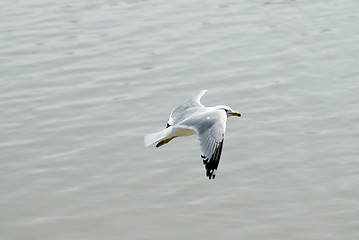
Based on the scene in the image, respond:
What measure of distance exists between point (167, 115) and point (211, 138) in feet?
11.7

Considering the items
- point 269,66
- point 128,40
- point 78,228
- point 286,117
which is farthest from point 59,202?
point 128,40

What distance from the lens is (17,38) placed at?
14234mm

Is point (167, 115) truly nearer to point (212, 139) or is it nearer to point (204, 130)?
point (204, 130)

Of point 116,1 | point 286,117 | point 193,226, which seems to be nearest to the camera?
point 193,226

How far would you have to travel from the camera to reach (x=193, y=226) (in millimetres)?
8430

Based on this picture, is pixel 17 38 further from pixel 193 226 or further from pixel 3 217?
pixel 193 226

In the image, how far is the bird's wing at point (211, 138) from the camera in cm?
700

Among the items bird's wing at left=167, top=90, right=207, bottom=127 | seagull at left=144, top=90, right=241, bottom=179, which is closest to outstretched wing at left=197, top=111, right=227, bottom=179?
seagull at left=144, top=90, right=241, bottom=179

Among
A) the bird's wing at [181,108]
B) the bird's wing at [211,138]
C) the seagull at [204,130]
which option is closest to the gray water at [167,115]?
the bird's wing at [181,108]

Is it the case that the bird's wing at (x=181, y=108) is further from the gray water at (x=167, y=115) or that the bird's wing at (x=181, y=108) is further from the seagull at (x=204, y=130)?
the gray water at (x=167, y=115)

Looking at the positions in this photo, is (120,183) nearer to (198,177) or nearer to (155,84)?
(198,177)

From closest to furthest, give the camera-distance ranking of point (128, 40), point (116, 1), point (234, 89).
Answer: point (234, 89), point (128, 40), point (116, 1)

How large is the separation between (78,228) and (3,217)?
33.0 inches

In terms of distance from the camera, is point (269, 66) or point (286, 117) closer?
point (286, 117)
